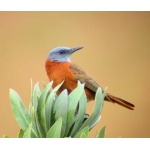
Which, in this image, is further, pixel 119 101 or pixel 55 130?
pixel 119 101

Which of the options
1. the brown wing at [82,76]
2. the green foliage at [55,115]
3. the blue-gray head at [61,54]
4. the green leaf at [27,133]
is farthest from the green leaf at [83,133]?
the blue-gray head at [61,54]

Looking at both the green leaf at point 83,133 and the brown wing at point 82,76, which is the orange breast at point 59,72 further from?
the green leaf at point 83,133

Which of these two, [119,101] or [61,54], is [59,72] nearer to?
[61,54]

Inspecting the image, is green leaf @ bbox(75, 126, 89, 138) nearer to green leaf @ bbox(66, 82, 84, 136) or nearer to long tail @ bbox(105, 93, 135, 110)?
green leaf @ bbox(66, 82, 84, 136)

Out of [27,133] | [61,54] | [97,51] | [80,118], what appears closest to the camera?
[27,133]

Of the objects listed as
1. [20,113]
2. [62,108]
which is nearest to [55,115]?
[62,108]

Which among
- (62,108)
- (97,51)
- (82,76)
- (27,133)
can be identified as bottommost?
(27,133)

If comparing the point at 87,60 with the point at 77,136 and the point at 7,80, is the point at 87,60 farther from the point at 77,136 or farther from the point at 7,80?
the point at 77,136

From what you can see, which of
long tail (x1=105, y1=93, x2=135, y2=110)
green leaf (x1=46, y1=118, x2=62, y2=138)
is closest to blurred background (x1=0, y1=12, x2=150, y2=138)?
long tail (x1=105, y1=93, x2=135, y2=110)

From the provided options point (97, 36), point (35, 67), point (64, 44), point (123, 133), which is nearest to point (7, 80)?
point (35, 67)
